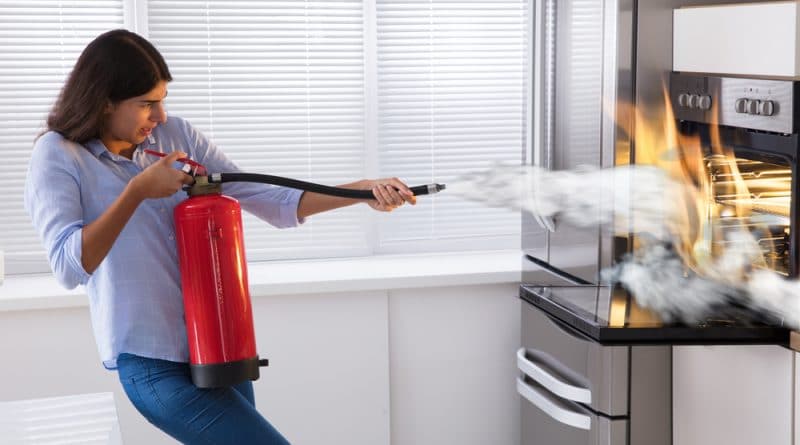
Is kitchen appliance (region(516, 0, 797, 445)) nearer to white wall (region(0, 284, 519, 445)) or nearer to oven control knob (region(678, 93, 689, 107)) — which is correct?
oven control knob (region(678, 93, 689, 107))

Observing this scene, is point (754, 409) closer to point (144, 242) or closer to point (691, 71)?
point (691, 71)

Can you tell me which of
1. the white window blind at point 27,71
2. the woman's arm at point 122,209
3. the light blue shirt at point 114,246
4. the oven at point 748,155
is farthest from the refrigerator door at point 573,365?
the white window blind at point 27,71

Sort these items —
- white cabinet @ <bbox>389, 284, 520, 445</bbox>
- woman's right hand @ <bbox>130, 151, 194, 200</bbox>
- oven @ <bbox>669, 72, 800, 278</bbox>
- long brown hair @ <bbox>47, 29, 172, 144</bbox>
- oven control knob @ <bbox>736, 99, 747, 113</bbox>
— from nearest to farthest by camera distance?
woman's right hand @ <bbox>130, 151, 194, 200</bbox> → long brown hair @ <bbox>47, 29, 172, 144</bbox> → oven @ <bbox>669, 72, 800, 278</bbox> → oven control knob @ <bbox>736, 99, 747, 113</bbox> → white cabinet @ <bbox>389, 284, 520, 445</bbox>

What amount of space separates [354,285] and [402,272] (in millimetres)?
177

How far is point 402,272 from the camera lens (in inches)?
131

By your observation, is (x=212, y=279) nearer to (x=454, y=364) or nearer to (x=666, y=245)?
(x=666, y=245)

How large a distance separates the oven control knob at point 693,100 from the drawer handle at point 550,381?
0.78 m

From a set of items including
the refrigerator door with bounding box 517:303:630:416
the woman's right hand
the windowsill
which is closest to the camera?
the woman's right hand

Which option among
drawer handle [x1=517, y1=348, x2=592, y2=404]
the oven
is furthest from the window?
the oven

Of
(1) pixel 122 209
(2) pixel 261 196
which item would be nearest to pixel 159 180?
(1) pixel 122 209

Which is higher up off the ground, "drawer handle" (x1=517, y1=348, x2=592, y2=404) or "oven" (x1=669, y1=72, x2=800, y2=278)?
"oven" (x1=669, y1=72, x2=800, y2=278)

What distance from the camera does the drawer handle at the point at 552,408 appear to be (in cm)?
284

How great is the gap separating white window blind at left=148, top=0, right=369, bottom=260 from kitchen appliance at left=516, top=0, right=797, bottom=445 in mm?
713

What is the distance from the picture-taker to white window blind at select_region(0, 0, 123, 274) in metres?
3.24
